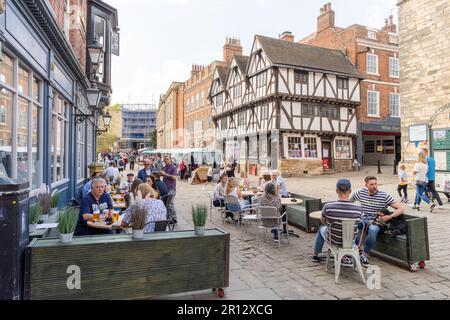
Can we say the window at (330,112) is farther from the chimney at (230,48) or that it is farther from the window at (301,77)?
the chimney at (230,48)

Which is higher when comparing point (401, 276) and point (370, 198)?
point (370, 198)

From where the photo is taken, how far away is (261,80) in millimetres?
23766

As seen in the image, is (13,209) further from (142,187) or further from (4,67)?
(4,67)

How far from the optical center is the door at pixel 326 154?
80.5 ft

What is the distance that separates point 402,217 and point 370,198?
0.55 metres

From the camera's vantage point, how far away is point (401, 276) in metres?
4.40

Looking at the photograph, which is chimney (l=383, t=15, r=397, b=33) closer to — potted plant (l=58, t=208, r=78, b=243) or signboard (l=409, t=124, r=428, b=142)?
signboard (l=409, t=124, r=428, b=142)

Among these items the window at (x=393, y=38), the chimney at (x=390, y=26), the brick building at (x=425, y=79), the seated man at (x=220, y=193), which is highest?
the chimney at (x=390, y=26)

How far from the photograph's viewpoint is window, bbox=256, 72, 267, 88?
23.3 metres

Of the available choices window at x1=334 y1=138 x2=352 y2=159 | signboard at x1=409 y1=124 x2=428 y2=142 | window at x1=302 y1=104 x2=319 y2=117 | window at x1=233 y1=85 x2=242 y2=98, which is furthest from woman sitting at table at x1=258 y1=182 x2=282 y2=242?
window at x1=233 y1=85 x2=242 y2=98

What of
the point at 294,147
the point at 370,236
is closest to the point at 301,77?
the point at 294,147

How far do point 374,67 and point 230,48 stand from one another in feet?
46.7

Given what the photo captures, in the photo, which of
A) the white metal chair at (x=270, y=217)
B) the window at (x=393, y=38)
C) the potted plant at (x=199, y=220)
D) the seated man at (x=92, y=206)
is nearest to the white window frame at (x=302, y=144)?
the window at (x=393, y=38)
